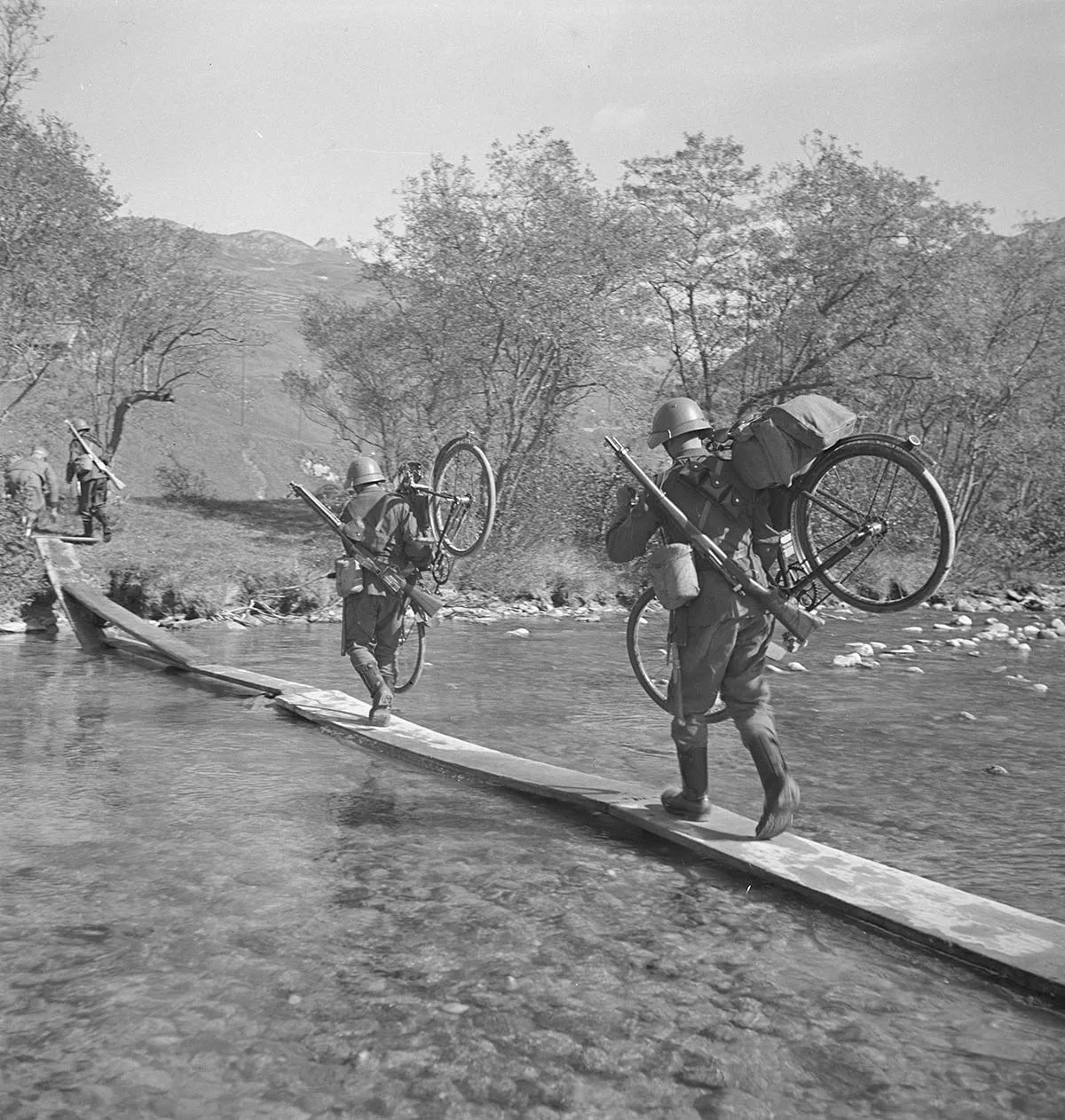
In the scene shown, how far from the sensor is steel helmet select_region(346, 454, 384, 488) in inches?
405

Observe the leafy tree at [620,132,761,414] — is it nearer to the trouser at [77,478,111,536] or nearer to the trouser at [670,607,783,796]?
the trouser at [77,478,111,536]

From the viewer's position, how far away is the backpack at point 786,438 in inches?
220

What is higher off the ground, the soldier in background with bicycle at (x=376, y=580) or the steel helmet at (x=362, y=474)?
the steel helmet at (x=362, y=474)

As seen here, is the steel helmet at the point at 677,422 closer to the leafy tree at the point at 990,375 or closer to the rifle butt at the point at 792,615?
the rifle butt at the point at 792,615

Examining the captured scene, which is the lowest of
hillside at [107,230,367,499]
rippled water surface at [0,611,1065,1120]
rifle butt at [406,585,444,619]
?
rippled water surface at [0,611,1065,1120]

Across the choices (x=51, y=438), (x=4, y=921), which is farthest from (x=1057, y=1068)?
(x=51, y=438)

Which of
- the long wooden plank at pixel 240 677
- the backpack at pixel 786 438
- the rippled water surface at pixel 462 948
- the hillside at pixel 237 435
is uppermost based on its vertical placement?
the hillside at pixel 237 435

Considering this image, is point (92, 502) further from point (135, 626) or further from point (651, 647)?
point (651, 647)

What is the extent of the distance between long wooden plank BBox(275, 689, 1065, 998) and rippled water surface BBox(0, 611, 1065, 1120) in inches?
4.4

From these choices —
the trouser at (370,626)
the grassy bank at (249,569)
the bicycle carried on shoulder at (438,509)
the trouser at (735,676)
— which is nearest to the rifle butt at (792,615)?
the trouser at (735,676)

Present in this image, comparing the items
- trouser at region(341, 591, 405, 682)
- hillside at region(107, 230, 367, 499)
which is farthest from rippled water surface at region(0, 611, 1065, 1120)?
hillside at region(107, 230, 367, 499)

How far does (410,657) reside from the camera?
17281 mm

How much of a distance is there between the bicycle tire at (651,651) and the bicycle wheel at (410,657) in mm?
1997

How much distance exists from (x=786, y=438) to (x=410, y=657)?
39.9 feet
